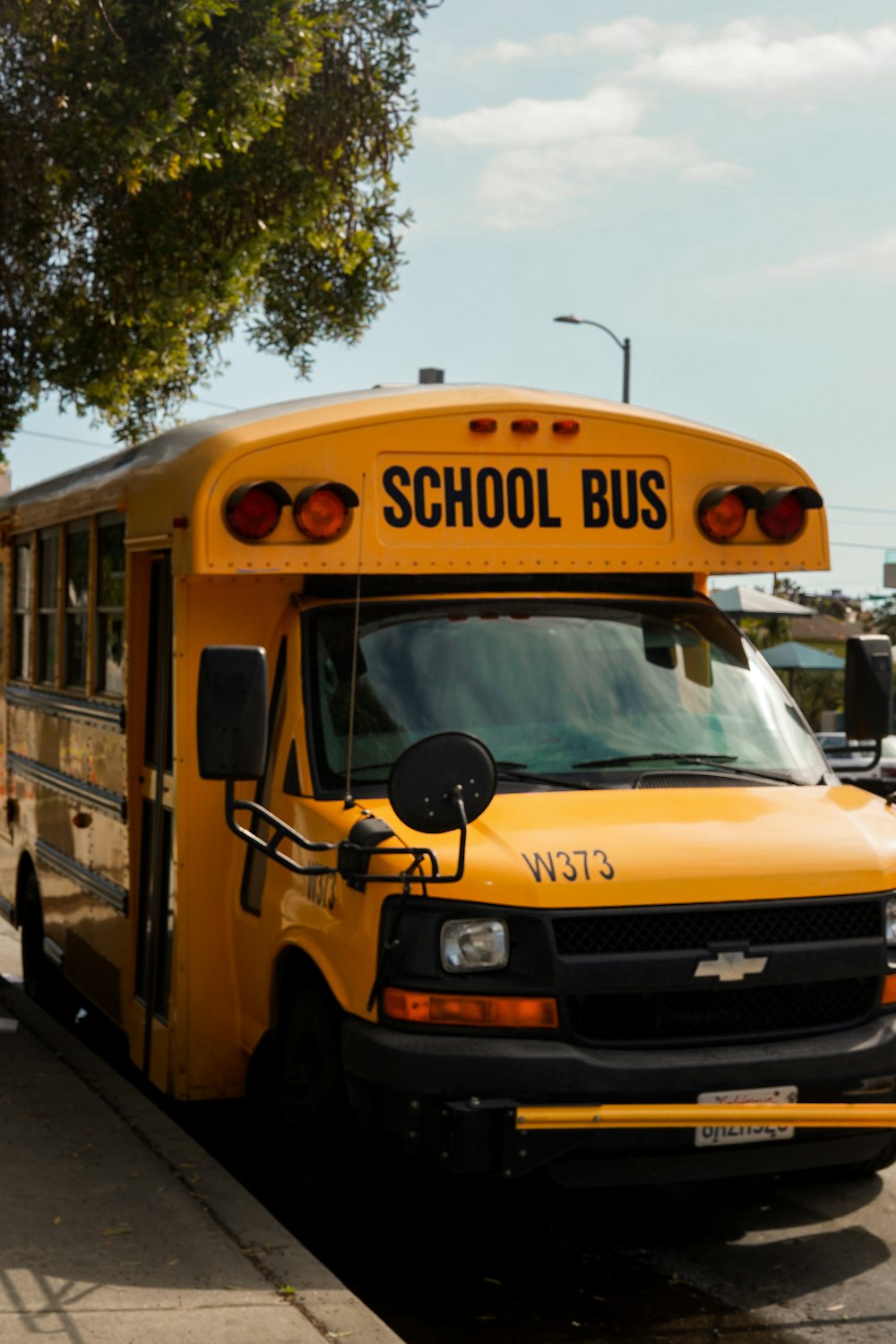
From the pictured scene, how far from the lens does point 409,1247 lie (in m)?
6.08

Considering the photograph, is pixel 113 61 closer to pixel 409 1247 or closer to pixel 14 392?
pixel 14 392

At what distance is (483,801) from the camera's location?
5254 millimetres

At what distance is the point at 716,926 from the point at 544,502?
5.97 feet

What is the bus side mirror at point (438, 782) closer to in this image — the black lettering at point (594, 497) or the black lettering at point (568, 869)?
the black lettering at point (568, 869)

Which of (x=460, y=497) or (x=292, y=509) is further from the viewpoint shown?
(x=460, y=497)

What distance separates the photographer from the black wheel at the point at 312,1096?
578 cm

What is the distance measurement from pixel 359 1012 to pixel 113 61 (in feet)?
32.2

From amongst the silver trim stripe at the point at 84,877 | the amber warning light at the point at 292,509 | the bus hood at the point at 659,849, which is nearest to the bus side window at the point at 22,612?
the silver trim stripe at the point at 84,877

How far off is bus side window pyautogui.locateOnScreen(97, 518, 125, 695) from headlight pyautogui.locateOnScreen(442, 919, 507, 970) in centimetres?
276

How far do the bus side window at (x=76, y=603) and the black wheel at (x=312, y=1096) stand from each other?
286 centimetres

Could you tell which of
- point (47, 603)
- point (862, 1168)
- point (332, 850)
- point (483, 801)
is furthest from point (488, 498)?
point (47, 603)

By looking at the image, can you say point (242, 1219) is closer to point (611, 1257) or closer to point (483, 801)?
point (611, 1257)

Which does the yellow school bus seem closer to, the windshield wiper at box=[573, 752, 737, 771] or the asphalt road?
the windshield wiper at box=[573, 752, 737, 771]

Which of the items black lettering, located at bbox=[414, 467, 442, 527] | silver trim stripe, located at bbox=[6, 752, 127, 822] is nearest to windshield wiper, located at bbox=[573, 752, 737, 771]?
black lettering, located at bbox=[414, 467, 442, 527]
